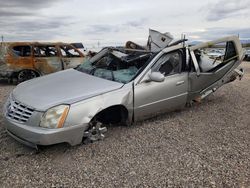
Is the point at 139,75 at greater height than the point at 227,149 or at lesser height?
greater

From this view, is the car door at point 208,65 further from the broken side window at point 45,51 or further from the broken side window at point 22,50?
the broken side window at point 22,50

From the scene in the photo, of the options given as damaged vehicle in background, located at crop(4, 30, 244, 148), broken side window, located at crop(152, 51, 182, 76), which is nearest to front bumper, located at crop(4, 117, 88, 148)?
damaged vehicle in background, located at crop(4, 30, 244, 148)

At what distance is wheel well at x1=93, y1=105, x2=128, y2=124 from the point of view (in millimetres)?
4602

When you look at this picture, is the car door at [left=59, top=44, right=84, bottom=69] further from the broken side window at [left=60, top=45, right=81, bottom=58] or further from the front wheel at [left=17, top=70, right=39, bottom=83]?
the front wheel at [left=17, top=70, right=39, bottom=83]

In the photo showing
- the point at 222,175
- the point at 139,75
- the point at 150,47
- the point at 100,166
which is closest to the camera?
the point at 222,175

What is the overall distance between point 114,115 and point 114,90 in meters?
0.62

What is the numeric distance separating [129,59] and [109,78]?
0.73m

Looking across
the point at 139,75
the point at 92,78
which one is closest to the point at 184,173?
the point at 139,75

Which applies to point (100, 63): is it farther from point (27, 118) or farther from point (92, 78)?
point (27, 118)

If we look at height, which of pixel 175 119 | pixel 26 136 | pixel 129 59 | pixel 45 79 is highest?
pixel 129 59

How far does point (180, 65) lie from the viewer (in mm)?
5484

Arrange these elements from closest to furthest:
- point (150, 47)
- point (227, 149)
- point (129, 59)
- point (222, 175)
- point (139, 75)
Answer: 1. point (222, 175)
2. point (227, 149)
3. point (139, 75)
4. point (129, 59)
5. point (150, 47)

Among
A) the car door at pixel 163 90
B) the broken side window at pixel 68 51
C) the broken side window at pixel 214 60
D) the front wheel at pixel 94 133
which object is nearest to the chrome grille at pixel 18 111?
the front wheel at pixel 94 133

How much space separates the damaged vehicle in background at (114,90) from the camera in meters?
3.75
